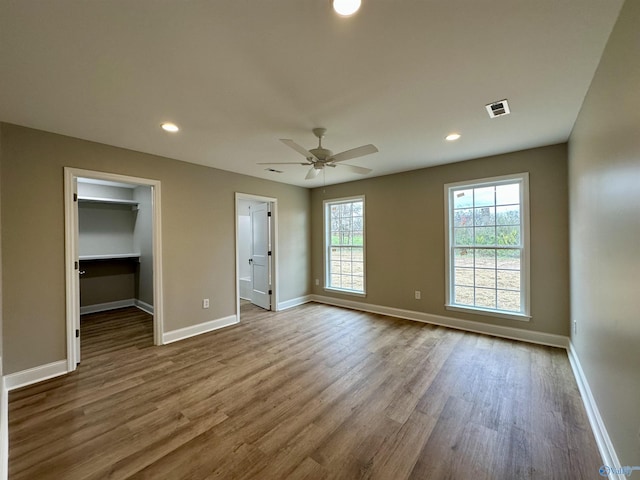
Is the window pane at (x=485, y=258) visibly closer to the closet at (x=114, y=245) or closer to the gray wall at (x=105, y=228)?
the closet at (x=114, y=245)

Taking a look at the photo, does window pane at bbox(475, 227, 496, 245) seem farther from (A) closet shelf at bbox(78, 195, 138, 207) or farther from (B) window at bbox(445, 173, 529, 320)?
(A) closet shelf at bbox(78, 195, 138, 207)

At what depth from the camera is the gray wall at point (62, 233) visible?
8.13ft

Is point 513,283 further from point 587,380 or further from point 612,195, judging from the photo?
point 612,195

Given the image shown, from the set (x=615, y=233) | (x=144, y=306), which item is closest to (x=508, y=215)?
(x=615, y=233)

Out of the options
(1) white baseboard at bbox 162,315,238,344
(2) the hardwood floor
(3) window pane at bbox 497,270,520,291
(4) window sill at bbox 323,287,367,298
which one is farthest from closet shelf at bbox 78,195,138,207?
(3) window pane at bbox 497,270,520,291

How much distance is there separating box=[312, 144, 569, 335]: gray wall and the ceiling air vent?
4.77 feet

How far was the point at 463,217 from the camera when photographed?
13.0 feet

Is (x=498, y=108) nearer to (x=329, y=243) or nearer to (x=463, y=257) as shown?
(x=463, y=257)

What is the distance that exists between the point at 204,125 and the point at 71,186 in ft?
5.43

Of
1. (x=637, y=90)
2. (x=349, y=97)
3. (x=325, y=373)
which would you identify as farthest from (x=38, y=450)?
(x=637, y=90)

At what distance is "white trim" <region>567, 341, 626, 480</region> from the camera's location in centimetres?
150

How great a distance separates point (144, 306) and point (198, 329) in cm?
223

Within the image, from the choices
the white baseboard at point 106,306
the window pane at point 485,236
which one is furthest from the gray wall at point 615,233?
the white baseboard at point 106,306

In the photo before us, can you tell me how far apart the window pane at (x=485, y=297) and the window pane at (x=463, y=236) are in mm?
731
